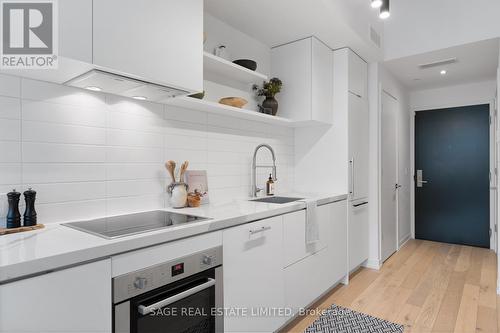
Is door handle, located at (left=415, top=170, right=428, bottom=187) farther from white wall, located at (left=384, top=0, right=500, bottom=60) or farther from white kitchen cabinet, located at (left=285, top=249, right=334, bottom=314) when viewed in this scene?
white kitchen cabinet, located at (left=285, top=249, right=334, bottom=314)

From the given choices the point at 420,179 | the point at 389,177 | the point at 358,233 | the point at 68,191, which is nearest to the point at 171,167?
the point at 68,191

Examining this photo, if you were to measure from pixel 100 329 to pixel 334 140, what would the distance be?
257 cm

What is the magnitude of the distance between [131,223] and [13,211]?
49 cm

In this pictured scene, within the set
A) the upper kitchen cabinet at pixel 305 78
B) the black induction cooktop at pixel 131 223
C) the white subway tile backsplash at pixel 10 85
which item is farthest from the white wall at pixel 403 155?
the white subway tile backsplash at pixel 10 85

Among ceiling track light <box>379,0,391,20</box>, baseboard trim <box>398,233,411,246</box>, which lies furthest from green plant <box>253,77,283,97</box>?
baseboard trim <box>398,233,411,246</box>

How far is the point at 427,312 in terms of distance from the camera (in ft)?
8.14

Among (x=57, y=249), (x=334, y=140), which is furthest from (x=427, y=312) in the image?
(x=57, y=249)

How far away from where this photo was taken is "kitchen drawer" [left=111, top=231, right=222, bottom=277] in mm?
1174

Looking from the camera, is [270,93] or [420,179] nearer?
[270,93]

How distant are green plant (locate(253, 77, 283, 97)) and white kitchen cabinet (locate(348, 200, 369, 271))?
134cm

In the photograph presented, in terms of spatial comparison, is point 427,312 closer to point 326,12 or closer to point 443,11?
point 326,12

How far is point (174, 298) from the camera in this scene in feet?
4.37

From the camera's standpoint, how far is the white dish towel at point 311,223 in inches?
91.4

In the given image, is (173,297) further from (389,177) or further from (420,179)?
(420,179)
